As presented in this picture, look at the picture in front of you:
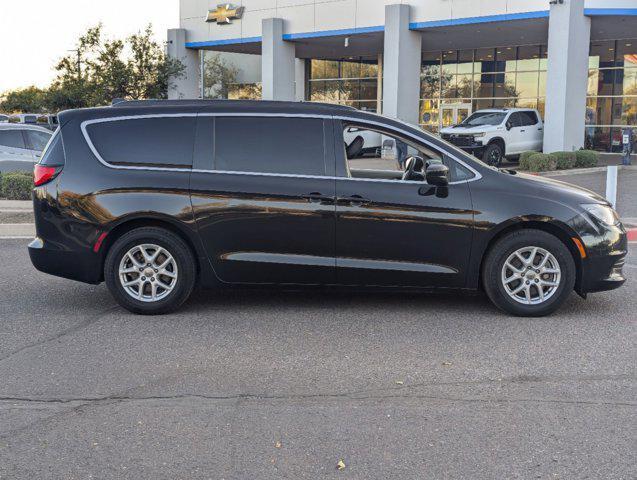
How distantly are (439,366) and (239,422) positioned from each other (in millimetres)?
1684

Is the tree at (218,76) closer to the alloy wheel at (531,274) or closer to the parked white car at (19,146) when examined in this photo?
the parked white car at (19,146)

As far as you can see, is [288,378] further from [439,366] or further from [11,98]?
[11,98]

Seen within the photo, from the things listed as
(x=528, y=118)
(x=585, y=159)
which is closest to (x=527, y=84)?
(x=528, y=118)

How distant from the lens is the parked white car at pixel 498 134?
83.5ft

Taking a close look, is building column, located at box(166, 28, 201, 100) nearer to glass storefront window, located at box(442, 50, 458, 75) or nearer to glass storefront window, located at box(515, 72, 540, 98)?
glass storefront window, located at box(442, 50, 458, 75)

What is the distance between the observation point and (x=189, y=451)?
4.16m

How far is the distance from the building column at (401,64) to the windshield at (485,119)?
4112 mm

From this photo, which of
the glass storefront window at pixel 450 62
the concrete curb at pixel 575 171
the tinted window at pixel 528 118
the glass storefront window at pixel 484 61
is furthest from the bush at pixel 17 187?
the glass storefront window at pixel 450 62

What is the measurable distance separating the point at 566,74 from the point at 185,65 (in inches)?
748

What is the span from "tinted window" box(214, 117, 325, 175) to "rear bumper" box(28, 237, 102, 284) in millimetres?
1400

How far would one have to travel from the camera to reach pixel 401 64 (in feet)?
101

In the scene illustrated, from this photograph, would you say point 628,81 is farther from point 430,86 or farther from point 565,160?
point 565,160

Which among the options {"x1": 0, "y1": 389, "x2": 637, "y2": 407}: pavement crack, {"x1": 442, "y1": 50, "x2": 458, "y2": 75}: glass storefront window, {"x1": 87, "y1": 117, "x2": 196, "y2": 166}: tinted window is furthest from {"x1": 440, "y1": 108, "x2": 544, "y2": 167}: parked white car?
{"x1": 0, "y1": 389, "x2": 637, "y2": 407}: pavement crack

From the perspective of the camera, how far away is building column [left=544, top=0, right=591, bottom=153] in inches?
1053
